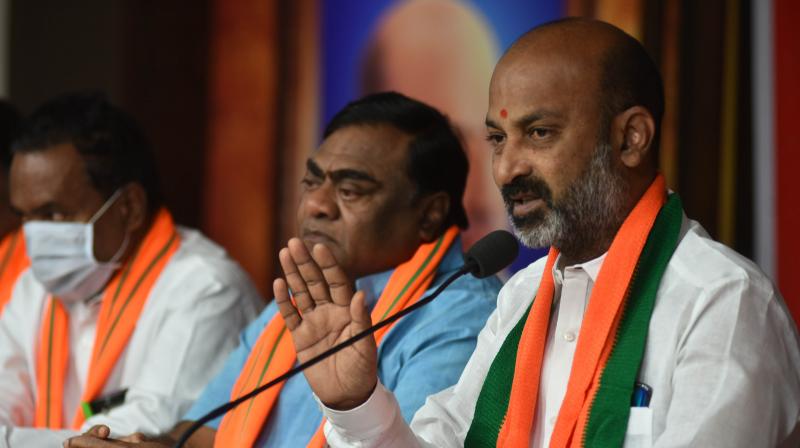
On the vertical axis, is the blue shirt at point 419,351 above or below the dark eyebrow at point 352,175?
below

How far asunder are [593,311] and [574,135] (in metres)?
0.35

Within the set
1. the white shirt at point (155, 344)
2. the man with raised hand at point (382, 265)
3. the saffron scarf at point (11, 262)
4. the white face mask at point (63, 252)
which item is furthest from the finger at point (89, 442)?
the saffron scarf at point (11, 262)

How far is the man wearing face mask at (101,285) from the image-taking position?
12.7 feet

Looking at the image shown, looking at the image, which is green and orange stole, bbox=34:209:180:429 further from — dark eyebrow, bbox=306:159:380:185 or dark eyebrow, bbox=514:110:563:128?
dark eyebrow, bbox=514:110:563:128

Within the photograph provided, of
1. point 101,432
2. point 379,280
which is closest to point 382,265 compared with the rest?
point 379,280

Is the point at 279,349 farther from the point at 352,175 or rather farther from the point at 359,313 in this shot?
the point at 359,313

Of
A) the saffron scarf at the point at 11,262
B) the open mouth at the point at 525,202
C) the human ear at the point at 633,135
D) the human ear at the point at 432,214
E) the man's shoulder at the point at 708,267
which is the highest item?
the human ear at the point at 633,135

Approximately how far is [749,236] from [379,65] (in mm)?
1963

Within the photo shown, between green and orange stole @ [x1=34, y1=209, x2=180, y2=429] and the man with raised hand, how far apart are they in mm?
573

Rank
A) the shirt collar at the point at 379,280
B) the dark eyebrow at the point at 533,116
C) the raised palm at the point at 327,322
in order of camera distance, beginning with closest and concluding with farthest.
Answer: the raised palm at the point at 327,322 < the dark eyebrow at the point at 533,116 < the shirt collar at the point at 379,280

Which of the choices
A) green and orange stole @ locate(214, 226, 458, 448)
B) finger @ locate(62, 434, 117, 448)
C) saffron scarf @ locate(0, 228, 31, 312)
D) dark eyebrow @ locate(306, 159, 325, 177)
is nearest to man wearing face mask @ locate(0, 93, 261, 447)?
saffron scarf @ locate(0, 228, 31, 312)

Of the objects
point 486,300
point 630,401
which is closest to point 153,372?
point 486,300

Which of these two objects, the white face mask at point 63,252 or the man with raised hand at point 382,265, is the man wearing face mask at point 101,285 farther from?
the man with raised hand at point 382,265

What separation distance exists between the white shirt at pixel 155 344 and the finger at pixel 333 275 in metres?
1.48
